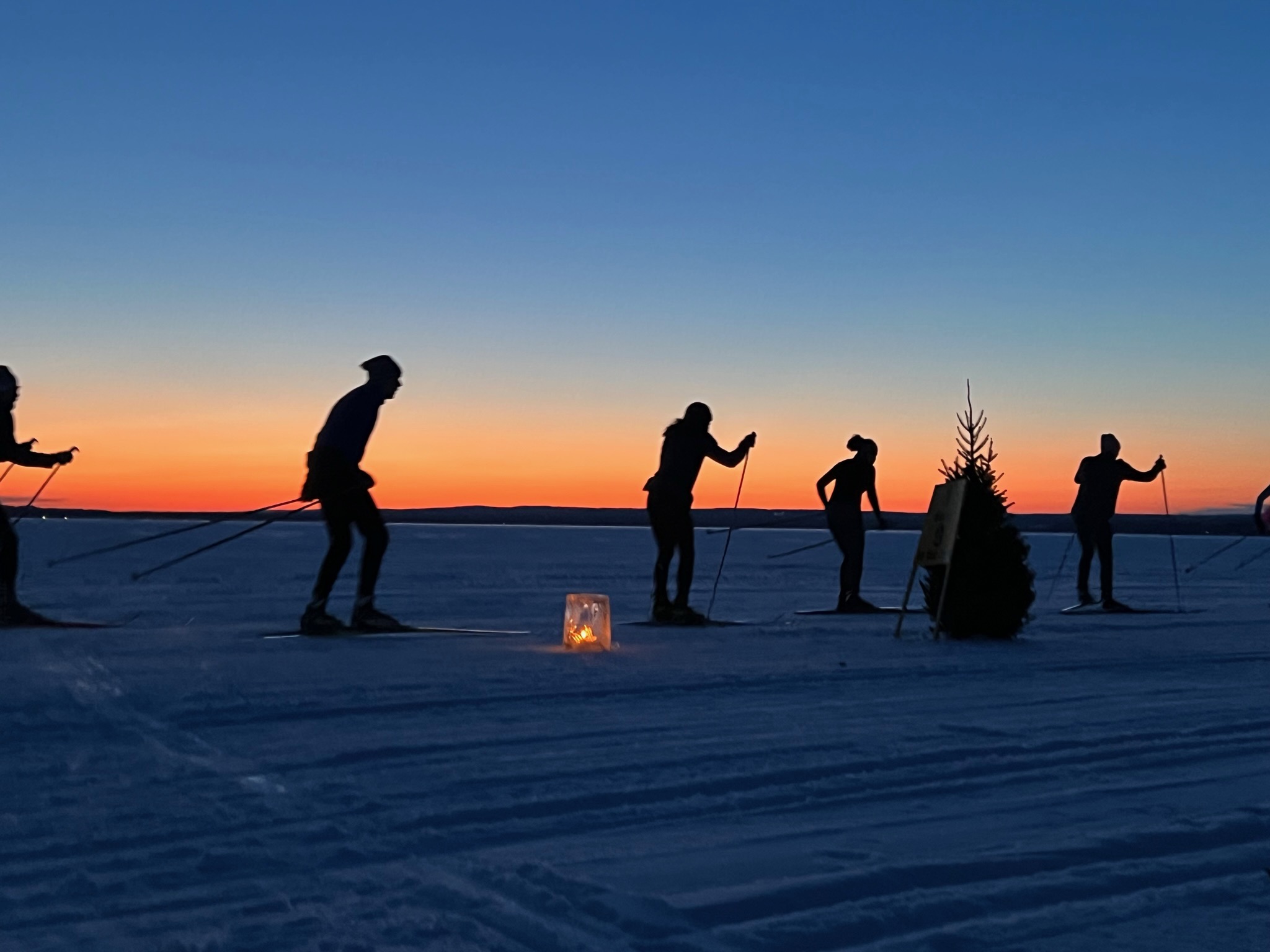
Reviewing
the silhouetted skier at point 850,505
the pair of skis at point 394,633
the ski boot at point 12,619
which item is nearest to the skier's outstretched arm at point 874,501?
the silhouetted skier at point 850,505

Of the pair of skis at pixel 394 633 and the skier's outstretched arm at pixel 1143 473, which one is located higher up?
the skier's outstretched arm at pixel 1143 473

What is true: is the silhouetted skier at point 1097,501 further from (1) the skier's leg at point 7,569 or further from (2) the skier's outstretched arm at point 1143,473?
(1) the skier's leg at point 7,569

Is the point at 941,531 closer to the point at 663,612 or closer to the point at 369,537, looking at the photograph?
the point at 663,612

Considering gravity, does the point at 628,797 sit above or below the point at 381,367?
below

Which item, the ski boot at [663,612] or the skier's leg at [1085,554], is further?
the skier's leg at [1085,554]

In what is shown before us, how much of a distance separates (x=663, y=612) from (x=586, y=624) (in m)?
2.21

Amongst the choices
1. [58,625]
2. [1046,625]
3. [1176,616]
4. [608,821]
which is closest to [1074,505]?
[1176,616]

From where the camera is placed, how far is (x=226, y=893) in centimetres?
290

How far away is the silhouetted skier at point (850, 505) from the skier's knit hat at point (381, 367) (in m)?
4.48

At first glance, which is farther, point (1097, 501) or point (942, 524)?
point (1097, 501)

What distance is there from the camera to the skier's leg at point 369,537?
9.00 meters

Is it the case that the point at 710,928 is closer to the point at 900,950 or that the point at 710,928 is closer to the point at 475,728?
the point at 900,950

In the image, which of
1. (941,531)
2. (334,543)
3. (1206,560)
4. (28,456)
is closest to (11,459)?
(28,456)

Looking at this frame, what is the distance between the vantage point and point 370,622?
30.0 ft
